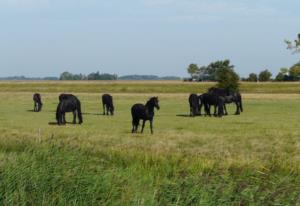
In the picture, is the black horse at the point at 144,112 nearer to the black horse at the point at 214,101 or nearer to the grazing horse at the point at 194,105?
the grazing horse at the point at 194,105

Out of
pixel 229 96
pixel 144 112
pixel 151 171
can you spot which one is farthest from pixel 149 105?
pixel 229 96

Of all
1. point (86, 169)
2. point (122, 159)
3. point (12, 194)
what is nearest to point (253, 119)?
point (122, 159)

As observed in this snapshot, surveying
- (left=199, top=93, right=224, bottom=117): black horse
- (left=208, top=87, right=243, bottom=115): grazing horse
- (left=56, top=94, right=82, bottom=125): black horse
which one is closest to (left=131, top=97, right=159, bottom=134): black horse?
(left=56, top=94, right=82, bottom=125): black horse

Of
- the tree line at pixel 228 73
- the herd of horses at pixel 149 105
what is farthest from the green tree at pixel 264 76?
the herd of horses at pixel 149 105

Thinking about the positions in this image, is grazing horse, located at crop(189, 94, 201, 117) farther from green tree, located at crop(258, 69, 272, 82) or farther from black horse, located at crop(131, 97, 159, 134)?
green tree, located at crop(258, 69, 272, 82)

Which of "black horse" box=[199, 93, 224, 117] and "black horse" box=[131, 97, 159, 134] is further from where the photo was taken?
"black horse" box=[199, 93, 224, 117]

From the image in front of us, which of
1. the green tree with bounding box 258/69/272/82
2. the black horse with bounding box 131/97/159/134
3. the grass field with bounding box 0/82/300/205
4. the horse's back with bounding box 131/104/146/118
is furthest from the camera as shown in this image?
the green tree with bounding box 258/69/272/82

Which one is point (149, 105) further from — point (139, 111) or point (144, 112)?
point (139, 111)

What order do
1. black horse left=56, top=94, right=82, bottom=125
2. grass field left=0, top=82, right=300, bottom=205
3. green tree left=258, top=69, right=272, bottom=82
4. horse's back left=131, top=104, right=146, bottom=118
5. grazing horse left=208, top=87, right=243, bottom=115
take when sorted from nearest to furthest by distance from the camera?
grass field left=0, top=82, right=300, bottom=205, horse's back left=131, top=104, right=146, bottom=118, black horse left=56, top=94, right=82, bottom=125, grazing horse left=208, top=87, right=243, bottom=115, green tree left=258, top=69, right=272, bottom=82

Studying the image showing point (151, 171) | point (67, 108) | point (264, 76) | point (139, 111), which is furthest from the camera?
point (264, 76)

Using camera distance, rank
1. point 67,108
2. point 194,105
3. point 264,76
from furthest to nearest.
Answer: point 264,76 → point 194,105 → point 67,108

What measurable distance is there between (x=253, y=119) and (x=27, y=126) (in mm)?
13433

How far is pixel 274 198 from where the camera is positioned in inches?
395

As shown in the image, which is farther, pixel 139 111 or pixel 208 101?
pixel 208 101
